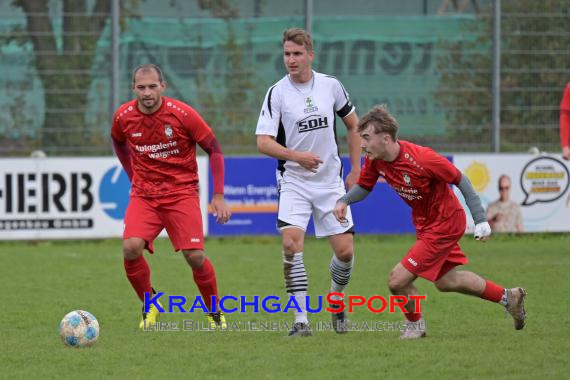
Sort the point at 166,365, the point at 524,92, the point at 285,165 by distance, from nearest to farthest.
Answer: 1. the point at 166,365
2. the point at 285,165
3. the point at 524,92

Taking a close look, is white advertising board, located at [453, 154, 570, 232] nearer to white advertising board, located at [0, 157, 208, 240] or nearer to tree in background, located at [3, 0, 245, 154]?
white advertising board, located at [0, 157, 208, 240]

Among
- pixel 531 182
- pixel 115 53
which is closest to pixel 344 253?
pixel 531 182

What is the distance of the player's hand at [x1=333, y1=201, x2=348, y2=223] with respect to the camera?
25.2ft

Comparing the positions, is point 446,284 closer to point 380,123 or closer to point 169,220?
point 380,123

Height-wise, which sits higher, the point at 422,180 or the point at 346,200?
the point at 422,180

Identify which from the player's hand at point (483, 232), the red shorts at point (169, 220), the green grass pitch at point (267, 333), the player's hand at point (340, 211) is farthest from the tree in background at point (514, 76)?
the player's hand at point (483, 232)

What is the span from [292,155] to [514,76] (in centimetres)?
1026

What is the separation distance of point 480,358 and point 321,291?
4.17 metres

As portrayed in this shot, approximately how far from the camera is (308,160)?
8078 mm

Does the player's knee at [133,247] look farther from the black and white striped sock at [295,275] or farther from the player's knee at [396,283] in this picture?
the player's knee at [396,283]

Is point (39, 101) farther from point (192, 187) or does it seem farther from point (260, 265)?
point (192, 187)

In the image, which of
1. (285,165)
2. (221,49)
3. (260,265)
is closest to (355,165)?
(285,165)

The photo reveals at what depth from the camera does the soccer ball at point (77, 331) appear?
747 centimetres

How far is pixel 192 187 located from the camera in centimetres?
851
